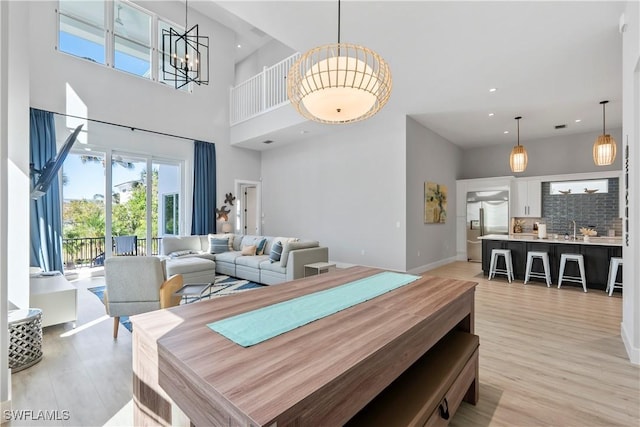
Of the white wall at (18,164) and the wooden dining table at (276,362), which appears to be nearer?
the wooden dining table at (276,362)

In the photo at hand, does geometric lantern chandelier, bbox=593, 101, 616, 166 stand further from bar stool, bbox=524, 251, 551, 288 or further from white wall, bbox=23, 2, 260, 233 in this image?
white wall, bbox=23, 2, 260, 233

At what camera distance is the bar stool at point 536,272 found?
509 centimetres

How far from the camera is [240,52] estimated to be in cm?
917

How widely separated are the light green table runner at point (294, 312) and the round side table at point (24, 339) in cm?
233

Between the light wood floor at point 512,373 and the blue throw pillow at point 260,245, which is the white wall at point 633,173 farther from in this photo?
the blue throw pillow at point 260,245

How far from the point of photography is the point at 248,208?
31.1 feet

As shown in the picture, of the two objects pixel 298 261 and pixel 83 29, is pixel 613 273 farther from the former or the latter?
pixel 83 29

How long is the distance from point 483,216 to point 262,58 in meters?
7.83

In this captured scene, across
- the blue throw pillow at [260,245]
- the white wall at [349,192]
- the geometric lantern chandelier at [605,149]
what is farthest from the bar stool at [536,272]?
the blue throw pillow at [260,245]


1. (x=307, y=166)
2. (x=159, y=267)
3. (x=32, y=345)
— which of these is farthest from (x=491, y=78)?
(x=32, y=345)

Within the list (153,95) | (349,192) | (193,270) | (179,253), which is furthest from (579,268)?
(153,95)

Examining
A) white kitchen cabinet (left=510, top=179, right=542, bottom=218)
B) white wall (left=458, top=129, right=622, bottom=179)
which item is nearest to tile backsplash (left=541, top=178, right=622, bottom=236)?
white kitchen cabinet (left=510, top=179, right=542, bottom=218)

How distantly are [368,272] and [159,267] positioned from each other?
2.15 meters

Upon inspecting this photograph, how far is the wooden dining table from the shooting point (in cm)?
75
